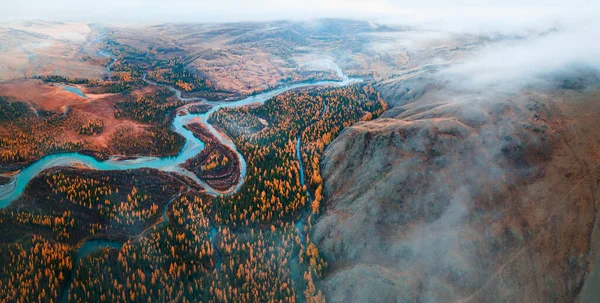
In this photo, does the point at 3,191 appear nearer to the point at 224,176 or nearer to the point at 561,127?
the point at 224,176

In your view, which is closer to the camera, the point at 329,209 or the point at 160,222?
the point at 160,222

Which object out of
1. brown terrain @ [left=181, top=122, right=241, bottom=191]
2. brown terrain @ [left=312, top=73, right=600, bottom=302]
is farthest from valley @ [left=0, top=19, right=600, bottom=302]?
brown terrain @ [left=181, top=122, right=241, bottom=191]

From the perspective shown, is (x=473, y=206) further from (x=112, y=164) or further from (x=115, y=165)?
(x=112, y=164)

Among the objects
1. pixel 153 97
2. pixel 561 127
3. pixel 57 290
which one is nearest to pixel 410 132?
pixel 561 127

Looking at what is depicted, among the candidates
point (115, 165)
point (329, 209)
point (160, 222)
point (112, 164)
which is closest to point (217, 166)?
point (160, 222)

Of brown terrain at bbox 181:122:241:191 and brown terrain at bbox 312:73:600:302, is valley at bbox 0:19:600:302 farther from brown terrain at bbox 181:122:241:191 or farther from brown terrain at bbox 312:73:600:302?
brown terrain at bbox 181:122:241:191
